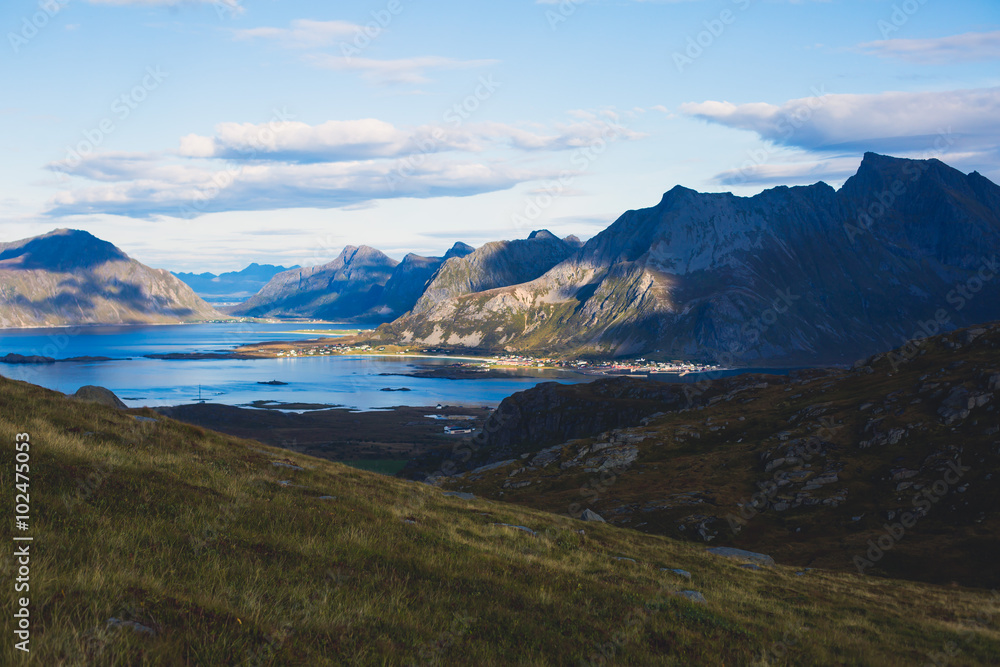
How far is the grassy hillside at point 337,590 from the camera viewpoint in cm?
845

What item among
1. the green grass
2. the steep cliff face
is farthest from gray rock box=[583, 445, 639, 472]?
the green grass

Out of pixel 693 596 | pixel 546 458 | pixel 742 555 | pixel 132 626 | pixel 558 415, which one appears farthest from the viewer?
pixel 558 415

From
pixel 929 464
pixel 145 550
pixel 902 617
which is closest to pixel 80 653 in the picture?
pixel 145 550

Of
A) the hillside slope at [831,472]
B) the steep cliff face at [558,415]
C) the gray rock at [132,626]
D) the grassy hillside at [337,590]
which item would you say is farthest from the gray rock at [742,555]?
the steep cliff face at [558,415]

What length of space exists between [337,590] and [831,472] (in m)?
62.4

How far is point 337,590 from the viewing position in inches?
427

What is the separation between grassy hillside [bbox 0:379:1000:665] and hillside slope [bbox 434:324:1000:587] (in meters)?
29.2

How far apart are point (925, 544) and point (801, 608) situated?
119 ft

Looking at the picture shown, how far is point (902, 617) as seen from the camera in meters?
20.0

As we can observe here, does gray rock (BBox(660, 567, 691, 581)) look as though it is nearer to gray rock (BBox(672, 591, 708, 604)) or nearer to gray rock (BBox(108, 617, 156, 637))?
gray rock (BBox(672, 591, 708, 604))

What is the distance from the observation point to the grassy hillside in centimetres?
845

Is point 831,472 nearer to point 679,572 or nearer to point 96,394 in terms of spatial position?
point 679,572

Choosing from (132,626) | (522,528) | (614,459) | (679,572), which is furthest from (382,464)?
(132,626)

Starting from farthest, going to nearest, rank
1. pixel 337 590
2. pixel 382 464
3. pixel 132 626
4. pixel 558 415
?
pixel 558 415
pixel 382 464
pixel 337 590
pixel 132 626
